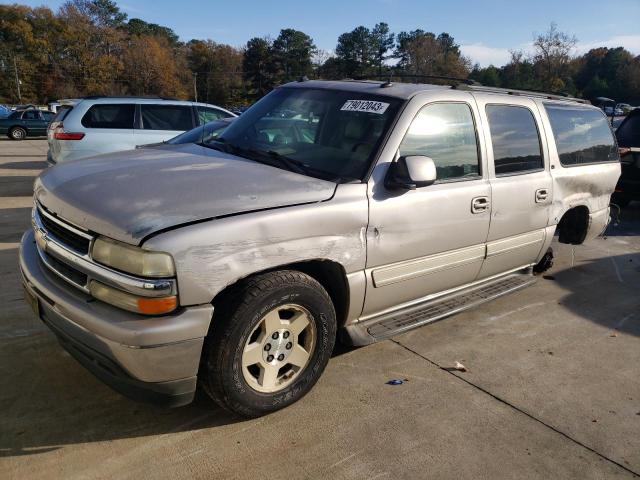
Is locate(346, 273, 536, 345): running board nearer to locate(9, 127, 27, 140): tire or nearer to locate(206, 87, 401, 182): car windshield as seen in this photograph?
locate(206, 87, 401, 182): car windshield

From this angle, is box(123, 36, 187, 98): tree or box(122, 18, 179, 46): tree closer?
box(123, 36, 187, 98): tree

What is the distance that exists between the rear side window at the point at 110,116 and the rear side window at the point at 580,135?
701 centimetres

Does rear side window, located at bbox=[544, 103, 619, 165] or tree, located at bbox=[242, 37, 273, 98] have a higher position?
tree, located at bbox=[242, 37, 273, 98]

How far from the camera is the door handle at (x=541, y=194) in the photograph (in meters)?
4.27

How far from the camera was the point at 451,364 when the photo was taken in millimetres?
3619

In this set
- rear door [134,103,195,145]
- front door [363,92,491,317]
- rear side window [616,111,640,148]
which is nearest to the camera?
Result: front door [363,92,491,317]

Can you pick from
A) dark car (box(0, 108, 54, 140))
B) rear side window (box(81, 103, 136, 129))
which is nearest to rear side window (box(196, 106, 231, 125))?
rear side window (box(81, 103, 136, 129))

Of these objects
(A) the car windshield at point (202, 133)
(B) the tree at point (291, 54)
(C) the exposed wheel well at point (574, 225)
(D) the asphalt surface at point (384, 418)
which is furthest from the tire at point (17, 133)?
(B) the tree at point (291, 54)

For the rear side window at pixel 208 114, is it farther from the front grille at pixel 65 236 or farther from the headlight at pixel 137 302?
the headlight at pixel 137 302

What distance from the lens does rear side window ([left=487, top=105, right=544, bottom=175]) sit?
3.94 m

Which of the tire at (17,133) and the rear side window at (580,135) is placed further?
the tire at (17,133)

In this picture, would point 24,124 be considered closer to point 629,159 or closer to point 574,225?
point 629,159

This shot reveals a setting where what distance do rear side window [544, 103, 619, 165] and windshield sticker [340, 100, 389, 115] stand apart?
198 centimetres

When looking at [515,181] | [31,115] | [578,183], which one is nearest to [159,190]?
[515,181]
